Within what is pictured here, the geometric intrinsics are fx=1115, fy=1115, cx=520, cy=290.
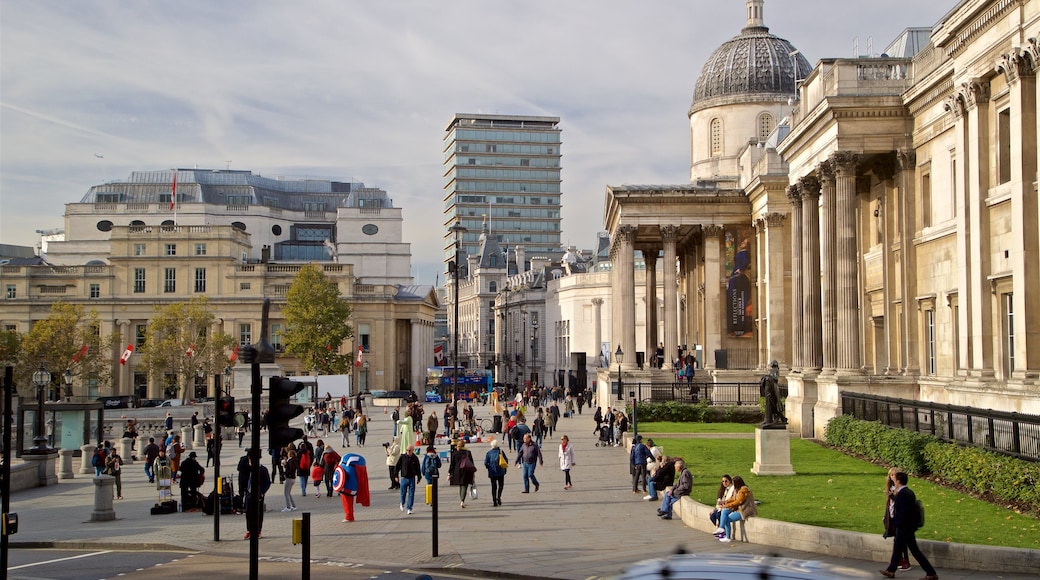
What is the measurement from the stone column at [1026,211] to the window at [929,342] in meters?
8.56

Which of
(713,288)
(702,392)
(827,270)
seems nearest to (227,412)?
(827,270)

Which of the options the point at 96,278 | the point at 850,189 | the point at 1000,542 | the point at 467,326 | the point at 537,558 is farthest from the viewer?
the point at 467,326

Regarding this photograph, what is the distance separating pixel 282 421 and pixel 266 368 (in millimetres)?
58267

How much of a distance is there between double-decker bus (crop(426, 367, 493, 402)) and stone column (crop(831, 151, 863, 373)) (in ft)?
180

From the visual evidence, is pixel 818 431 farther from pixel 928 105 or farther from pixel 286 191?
pixel 286 191

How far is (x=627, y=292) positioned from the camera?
57875 millimetres

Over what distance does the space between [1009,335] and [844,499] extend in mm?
7949

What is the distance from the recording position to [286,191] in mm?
134000

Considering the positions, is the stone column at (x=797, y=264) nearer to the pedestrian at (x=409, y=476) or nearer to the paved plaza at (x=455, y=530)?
the paved plaza at (x=455, y=530)

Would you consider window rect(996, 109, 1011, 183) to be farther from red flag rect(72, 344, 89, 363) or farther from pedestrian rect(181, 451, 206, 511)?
red flag rect(72, 344, 89, 363)

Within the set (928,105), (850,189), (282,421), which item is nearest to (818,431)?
(850,189)

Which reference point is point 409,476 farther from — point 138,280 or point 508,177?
point 508,177

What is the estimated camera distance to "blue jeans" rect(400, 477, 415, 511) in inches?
960

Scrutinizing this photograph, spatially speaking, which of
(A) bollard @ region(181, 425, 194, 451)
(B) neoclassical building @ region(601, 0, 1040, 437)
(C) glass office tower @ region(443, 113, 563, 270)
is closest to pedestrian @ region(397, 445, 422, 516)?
(B) neoclassical building @ region(601, 0, 1040, 437)
